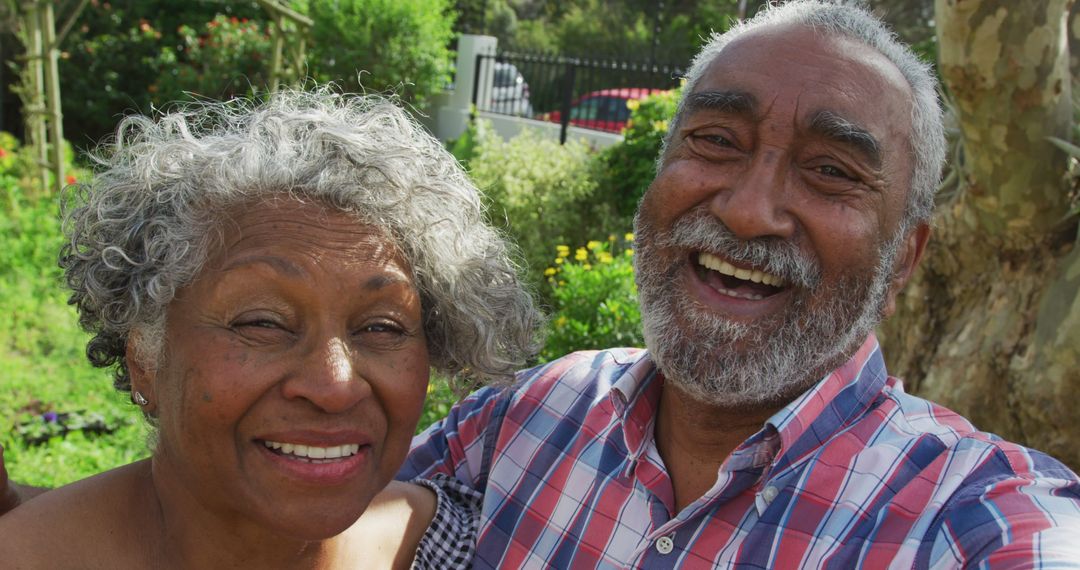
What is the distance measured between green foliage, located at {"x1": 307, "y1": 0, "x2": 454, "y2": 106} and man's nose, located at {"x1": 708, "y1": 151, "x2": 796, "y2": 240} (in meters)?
11.0

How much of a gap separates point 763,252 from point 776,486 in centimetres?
48

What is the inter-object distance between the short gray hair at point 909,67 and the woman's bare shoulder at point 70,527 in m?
1.59

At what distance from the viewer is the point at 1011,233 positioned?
3.62 m

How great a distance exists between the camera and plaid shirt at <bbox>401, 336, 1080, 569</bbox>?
168 centimetres

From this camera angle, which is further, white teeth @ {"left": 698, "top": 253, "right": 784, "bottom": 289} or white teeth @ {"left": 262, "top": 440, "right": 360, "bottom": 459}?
white teeth @ {"left": 698, "top": 253, "right": 784, "bottom": 289}

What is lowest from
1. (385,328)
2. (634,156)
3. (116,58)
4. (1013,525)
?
(116,58)

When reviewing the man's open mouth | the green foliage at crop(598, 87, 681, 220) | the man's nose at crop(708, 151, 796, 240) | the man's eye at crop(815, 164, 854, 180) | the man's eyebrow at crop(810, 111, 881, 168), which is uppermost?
the man's eyebrow at crop(810, 111, 881, 168)

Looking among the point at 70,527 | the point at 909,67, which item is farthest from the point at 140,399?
the point at 909,67

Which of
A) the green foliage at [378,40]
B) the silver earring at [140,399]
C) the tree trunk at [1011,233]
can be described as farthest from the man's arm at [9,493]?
the green foliage at [378,40]

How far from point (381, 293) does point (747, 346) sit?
0.77m

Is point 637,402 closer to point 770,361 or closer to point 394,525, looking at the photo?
point 770,361

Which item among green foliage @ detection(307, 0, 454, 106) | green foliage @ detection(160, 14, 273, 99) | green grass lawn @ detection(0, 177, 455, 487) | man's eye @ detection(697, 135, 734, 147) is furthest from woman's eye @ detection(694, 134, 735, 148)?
green foliage @ detection(160, 14, 273, 99)

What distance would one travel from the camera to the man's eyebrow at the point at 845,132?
79.6 inches

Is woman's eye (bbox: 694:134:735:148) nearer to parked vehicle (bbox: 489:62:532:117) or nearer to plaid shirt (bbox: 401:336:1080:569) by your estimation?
plaid shirt (bbox: 401:336:1080:569)
